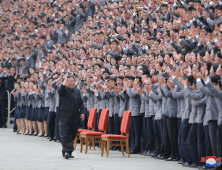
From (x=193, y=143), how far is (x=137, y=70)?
3302mm

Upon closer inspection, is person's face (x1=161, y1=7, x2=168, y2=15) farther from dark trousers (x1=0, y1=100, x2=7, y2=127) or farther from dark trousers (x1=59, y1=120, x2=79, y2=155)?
dark trousers (x1=0, y1=100, x2=7, y2=127)

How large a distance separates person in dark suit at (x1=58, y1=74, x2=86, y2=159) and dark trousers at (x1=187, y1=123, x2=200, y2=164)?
2.60 meters

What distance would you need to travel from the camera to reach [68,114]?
8688mm

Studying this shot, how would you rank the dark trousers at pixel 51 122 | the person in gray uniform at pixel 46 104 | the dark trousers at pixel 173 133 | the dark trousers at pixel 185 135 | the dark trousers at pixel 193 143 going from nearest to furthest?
1. the dark trousers at pixel 193 143
2. the dark trousers at pixel 185 135
3. the dark trousers at pixel 173 133
4. the dark trousers at pixel 51 122
5. the person in gray uniform at pixel 46 104

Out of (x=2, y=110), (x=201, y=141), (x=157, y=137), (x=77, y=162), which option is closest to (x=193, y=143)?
(x=201, y=141)

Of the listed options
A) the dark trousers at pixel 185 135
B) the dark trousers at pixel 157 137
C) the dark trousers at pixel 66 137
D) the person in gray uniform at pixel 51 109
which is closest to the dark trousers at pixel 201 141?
the dark trousers at pixel 185 135

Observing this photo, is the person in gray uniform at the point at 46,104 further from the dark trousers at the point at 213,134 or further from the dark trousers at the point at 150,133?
the dark trousers at the point at 213,134

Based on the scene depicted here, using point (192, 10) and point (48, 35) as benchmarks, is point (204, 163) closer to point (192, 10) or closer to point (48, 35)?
point (192, 10)

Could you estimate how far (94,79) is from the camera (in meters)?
12.1

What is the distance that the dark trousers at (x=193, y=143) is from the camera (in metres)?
7.42

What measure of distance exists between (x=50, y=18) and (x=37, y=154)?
1387 cm

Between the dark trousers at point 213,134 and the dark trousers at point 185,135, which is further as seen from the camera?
the dark trousers at point 185,135

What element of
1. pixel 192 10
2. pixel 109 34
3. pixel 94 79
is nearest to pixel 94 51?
pixel 109 34

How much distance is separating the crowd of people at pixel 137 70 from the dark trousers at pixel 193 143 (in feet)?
0.06
